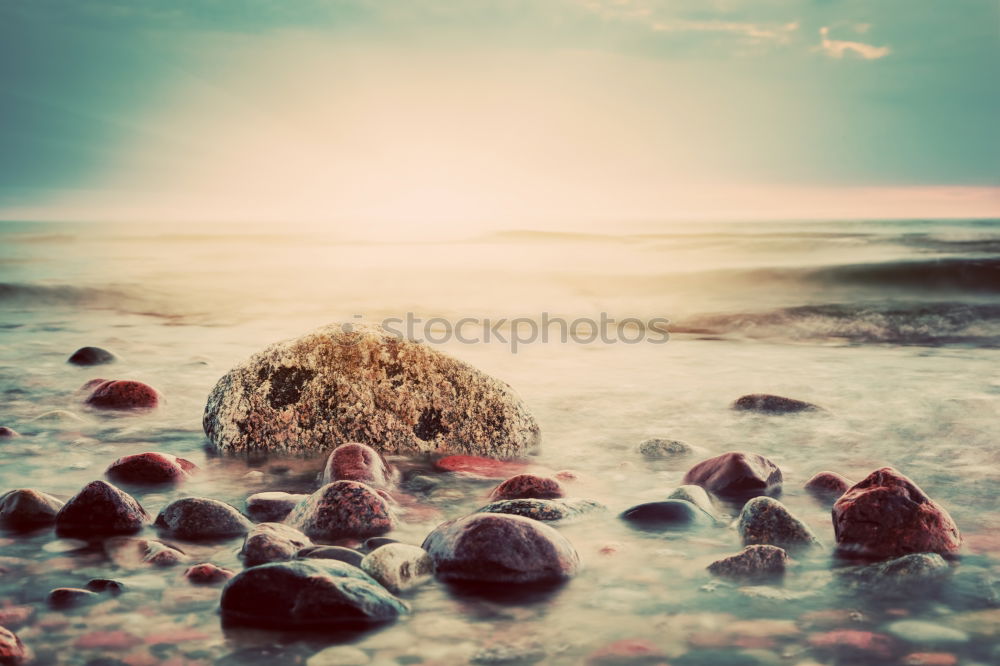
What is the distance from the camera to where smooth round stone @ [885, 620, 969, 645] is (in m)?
2.40

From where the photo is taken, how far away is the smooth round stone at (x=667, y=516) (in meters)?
3.34

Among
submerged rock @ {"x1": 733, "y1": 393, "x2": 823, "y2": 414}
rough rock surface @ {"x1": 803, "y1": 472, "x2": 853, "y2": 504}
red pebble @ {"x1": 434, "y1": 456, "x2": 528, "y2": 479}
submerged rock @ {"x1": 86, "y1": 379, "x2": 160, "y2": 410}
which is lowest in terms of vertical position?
red pebble @ {"x1": 434, "y1": 456, "x2": 528, "y2": 479}

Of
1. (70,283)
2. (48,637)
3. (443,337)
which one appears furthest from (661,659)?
(70,283)

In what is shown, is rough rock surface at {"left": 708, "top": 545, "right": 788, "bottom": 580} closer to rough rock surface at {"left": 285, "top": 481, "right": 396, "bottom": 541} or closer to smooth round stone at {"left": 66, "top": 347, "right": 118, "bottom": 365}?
rough rock surface at {"left": 285, "top": 481, "right": 396, "bottom": 541}

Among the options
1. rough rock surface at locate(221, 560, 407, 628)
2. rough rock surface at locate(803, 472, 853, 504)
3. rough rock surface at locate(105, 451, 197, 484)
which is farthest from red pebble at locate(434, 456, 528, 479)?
rough rock surface at locate(221, 560, 407, 628)

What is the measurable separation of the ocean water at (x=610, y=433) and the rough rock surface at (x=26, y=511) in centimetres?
12

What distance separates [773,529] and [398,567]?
1215 mm

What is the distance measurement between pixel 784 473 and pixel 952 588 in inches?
A: 63.2

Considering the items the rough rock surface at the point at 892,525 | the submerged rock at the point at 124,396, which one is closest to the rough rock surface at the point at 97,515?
the rough rock surface at the point at 892,525

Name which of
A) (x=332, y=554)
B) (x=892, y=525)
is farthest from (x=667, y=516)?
(x=332, y=554)

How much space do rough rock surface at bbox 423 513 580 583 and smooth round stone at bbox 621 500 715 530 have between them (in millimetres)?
529

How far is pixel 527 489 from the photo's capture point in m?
3.74

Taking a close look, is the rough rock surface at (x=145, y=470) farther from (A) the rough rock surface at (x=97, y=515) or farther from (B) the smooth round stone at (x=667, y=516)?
(B) the smooth round stone at (x=667, y=516)

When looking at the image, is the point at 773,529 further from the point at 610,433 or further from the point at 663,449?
the point at 610,433
